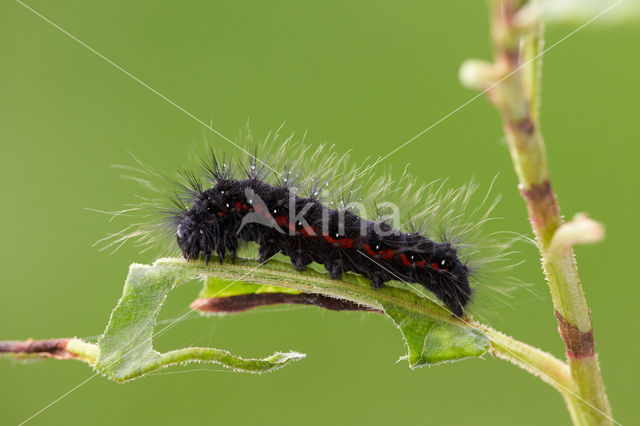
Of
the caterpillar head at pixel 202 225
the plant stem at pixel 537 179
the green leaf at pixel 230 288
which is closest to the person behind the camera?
the plant stem at pixel 537 179

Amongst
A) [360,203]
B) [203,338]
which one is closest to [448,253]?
[360,203]

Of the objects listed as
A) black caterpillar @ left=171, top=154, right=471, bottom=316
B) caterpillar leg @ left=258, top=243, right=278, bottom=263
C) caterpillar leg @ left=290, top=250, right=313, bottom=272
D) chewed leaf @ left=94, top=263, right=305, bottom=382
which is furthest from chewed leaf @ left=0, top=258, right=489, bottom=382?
caterpillar leg @ left=258, top=243, right=278, bottom=263

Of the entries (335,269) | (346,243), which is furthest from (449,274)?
(335,269)

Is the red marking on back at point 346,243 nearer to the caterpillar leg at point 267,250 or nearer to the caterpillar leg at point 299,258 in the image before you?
the caterpillar leg at point 299,258

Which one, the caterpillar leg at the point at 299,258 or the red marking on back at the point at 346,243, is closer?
the caterpillar leg at the point at 299,258

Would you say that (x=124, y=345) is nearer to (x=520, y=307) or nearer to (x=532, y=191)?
(x=532, y=191)

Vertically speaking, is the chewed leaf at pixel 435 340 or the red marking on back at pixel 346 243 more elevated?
the red marking on back at pixel 346 243

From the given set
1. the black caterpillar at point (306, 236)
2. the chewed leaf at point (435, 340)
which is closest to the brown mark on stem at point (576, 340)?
the chewed leaf at point (435, 340)
